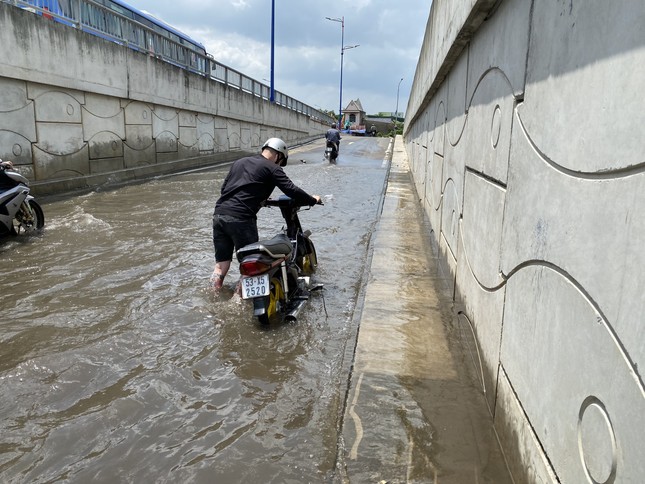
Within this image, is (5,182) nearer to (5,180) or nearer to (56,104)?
(5,180)

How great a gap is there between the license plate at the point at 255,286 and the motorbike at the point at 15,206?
4561 mm

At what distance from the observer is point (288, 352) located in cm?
423

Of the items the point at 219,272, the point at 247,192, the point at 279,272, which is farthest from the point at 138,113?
the point at 279,272

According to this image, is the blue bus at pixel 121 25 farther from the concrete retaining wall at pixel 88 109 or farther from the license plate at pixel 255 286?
the license plate at pixel 255 286

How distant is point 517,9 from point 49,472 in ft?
12.3

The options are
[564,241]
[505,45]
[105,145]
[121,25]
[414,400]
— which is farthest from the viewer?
[121,25]

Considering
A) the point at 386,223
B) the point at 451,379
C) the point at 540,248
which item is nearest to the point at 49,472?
the point at 451,379

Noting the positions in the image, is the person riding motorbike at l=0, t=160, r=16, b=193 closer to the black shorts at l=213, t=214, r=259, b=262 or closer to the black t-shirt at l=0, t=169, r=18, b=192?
the black t-shirt at l=0, t=169, r=18, b=192

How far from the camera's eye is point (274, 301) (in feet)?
15.5

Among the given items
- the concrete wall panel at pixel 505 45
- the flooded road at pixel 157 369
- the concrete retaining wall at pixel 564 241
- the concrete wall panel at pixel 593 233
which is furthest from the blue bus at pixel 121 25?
the concrete wall panel at pixel 593 233

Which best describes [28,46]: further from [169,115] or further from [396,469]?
[396,469]

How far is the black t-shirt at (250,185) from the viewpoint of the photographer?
16.3ft

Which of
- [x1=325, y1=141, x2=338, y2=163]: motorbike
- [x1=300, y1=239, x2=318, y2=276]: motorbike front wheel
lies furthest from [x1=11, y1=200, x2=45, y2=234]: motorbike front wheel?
[x1=325, y1=141, x2=338, y2=163]: motorbike

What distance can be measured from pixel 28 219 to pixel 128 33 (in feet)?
30.8
